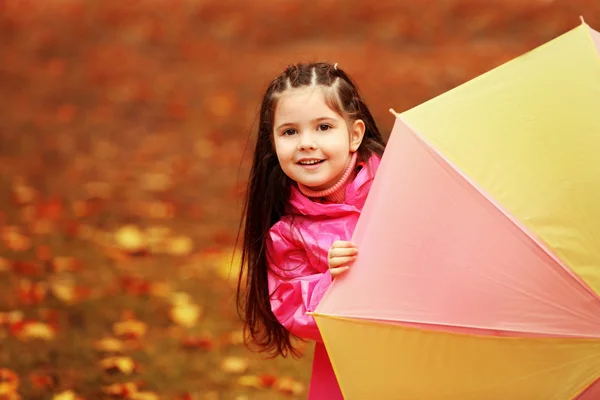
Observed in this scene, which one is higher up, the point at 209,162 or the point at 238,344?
the point at 209,162

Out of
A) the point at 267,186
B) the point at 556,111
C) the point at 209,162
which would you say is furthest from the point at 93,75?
the point at 556,111

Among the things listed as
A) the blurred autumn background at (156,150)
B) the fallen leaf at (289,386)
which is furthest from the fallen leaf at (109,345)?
the fallen leaf at (289,386)

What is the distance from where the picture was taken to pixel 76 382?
4840 millimetres

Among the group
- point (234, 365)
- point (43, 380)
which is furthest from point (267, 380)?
point (43, 380)

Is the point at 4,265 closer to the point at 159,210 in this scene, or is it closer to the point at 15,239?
the point at 15,239

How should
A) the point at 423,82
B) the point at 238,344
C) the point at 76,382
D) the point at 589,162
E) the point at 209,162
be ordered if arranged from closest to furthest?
the point at 589,162
the point at 76,382
the point at 238,344
the point at 209,162
the point at 423,82

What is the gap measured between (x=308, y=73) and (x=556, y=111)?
2.51ft

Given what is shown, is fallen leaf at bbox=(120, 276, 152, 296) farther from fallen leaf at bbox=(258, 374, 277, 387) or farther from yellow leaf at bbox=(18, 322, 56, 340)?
fallen leaf at bbox=(258, 374, 277, 387)

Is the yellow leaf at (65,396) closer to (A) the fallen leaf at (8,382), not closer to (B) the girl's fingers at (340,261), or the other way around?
(A) the fallen leaf at (8,382)

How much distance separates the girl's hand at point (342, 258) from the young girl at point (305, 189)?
0.12m

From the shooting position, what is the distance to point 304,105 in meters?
2.79

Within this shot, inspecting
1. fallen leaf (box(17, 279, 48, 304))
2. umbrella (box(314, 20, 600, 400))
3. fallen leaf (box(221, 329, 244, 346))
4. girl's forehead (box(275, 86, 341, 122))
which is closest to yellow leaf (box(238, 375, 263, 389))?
fallen leaf (box(221, 329, 244, 346))

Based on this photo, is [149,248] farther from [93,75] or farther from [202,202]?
[93,75]

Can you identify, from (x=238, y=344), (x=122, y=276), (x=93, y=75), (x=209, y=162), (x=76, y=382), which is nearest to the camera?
(x=76, y=382)
